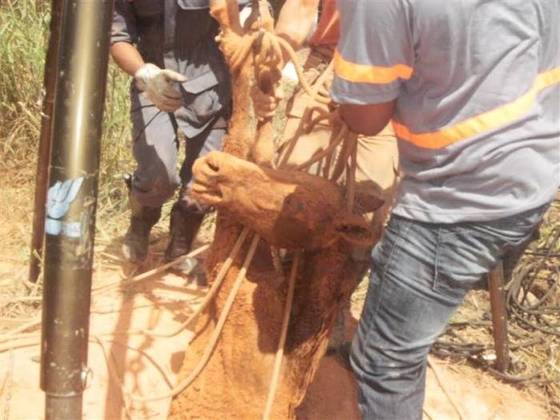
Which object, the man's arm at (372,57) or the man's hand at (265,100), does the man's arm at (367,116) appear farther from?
the man's hand at (265,100)

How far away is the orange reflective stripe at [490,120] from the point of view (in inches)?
68.4

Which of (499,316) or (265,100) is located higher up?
(265,100)

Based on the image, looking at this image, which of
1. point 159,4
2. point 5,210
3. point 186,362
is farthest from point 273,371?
point 5,210

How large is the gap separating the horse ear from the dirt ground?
0.79 metres

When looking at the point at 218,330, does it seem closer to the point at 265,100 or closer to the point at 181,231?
the point at 265,100

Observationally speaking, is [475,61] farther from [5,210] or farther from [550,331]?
[5,210]

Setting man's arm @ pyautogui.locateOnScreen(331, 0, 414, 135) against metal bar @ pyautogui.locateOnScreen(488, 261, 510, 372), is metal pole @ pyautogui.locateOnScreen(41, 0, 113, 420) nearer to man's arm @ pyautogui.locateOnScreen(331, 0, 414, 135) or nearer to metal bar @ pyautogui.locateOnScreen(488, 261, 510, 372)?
man's arm @ pyautogui.locateOnScreen(331, 0, 414, 135)

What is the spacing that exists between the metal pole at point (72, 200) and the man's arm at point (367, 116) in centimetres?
68

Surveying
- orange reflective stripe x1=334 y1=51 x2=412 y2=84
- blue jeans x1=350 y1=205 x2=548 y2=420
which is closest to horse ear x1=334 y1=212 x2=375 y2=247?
blue jeans x1=350 y1=205 x2=548 y2=420

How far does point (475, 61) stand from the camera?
169 centimetres

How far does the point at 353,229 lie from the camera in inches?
87.6

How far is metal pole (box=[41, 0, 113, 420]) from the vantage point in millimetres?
1310

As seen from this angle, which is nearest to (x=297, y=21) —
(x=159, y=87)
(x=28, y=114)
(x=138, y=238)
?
(x=159, y=87)

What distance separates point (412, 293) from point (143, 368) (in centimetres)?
135
